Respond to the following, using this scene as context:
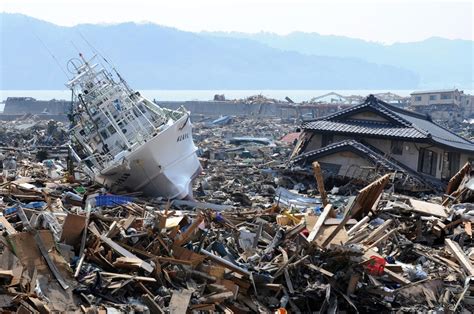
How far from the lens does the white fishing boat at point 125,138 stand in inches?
672

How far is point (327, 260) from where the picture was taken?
10.0 meters

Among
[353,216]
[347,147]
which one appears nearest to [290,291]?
[353,216]

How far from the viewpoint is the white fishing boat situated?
17.1 metres

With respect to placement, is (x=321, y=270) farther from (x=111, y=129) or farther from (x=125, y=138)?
(x=111, y=129)

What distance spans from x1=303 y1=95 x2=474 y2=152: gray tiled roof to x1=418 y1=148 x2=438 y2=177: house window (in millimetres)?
600

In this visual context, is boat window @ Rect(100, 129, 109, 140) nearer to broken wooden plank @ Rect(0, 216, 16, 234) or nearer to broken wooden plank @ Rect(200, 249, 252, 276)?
broken wooden plank @ Rect(0, 216, 16, 234)

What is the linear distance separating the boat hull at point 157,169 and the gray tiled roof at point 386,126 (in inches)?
299

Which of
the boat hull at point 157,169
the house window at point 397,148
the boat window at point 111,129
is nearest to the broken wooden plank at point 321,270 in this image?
the boat hull at point 157,169

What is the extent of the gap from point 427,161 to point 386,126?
209 centimetres

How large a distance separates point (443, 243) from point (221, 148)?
24533 mm

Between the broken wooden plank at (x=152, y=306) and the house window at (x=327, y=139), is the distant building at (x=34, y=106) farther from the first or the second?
the broken wooden plank at (x=152, y=306)

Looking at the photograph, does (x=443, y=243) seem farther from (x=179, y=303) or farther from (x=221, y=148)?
(x=221, y=148)

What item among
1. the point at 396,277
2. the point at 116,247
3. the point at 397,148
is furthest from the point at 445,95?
the point at 116,247

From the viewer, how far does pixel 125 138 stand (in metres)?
17.9
